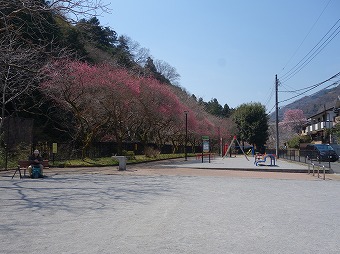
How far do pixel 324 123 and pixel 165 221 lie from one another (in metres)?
65.3

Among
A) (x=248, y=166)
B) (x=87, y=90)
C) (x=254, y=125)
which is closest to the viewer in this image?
(x=87, y=90)

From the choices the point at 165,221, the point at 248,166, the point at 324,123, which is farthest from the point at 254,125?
the point at 165,221

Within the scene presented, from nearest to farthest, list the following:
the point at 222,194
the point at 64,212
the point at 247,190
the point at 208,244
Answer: the point at 208,244, the point at 64,212, the point at 222,194, the point at 247,190

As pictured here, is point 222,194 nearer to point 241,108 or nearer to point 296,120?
point 241,108

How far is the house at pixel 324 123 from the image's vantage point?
61.6 meters

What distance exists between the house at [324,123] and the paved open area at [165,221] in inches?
2009

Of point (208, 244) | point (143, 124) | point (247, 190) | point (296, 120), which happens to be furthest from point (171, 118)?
point (296, 120)

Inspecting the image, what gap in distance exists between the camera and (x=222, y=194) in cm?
1330

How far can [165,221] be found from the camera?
8.45m

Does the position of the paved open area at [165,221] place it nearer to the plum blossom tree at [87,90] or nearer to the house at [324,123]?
the plum blossom tree at [87,90]

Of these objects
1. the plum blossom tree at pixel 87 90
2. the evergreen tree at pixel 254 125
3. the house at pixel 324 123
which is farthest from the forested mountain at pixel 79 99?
the evergreen tree at pixel 254 125

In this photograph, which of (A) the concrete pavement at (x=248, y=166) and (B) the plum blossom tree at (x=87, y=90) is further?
(B) the plum blossom tree at (x=87, y=90)

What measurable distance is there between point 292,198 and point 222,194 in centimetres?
228

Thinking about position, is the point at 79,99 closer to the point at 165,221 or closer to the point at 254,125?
the point at 165,221
